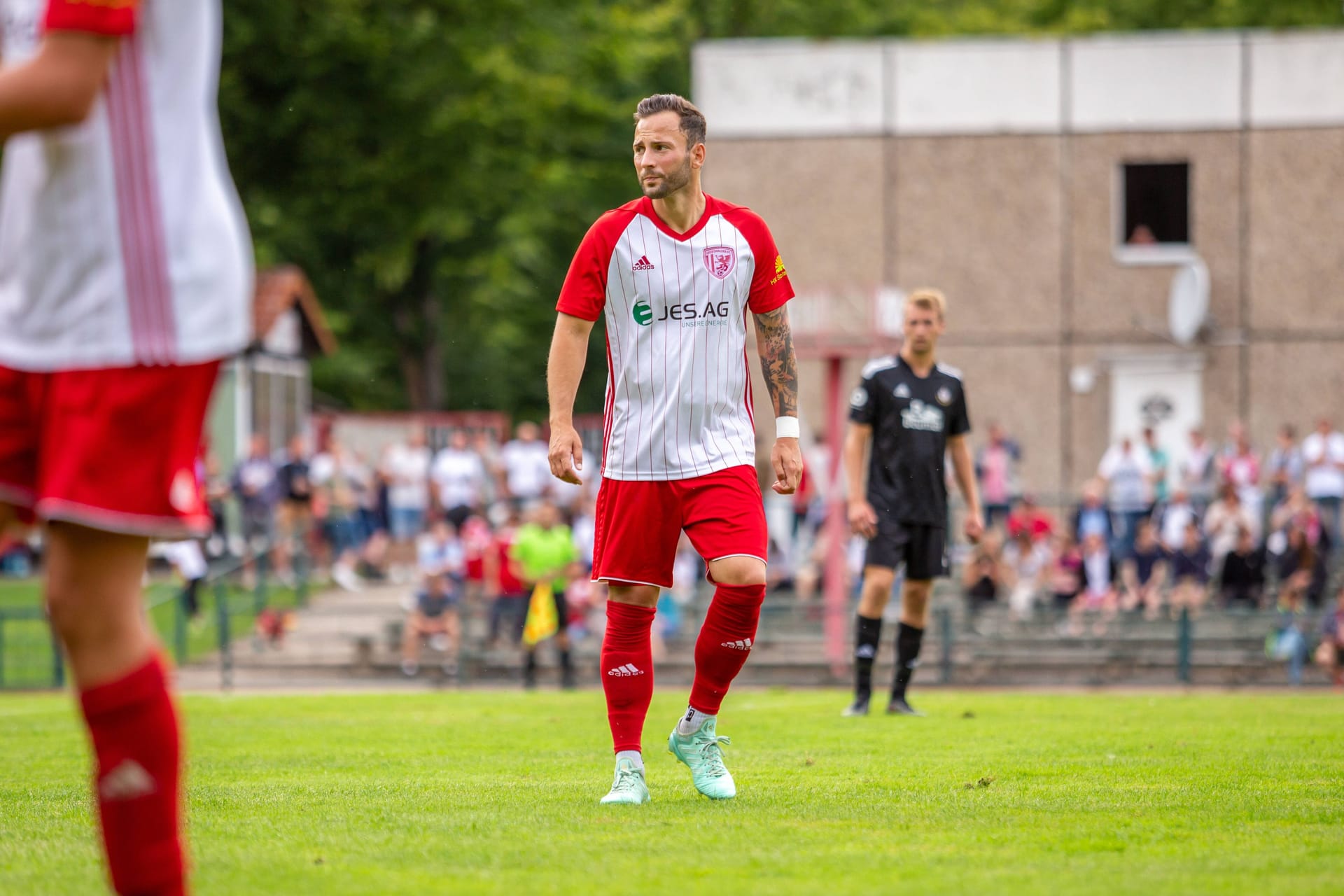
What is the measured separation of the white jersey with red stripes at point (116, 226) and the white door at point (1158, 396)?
27.4 m

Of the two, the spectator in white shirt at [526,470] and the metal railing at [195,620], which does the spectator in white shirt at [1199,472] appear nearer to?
the spectator in white shirt at [526,470]

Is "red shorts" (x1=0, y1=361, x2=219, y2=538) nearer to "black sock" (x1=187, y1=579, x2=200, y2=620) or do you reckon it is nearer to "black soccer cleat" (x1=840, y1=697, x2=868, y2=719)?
"black soccer cleat" (x1=840, y1=697, x2=868, y2=719)

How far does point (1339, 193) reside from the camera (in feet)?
96.0

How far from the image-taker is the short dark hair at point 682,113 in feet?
20.6

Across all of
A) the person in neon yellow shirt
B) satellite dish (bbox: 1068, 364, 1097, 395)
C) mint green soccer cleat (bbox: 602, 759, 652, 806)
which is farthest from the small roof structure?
mint green soccer cleat (bbox: 602, 759, 652, 806)

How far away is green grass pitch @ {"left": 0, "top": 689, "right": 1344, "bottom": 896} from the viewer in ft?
14.7

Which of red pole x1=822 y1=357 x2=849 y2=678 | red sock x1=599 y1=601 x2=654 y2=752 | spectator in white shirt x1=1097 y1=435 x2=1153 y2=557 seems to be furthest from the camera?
spectator in white shirt x1=1097 y1=435 x2=1153 y2=557

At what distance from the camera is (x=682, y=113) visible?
630 centimetres

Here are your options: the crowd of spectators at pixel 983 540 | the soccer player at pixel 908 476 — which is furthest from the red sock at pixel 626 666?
the crowd of spectators at pixel 983 540

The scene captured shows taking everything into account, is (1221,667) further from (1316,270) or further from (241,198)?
(241,198)

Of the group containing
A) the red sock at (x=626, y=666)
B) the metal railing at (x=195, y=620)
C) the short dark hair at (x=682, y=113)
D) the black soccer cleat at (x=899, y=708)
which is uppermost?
the short dark hair at (x=682, y=113)

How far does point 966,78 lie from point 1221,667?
13269 mm

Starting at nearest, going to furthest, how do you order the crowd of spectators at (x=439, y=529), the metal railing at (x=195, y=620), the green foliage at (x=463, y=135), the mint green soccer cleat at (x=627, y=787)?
1. the mint green soccer cleat at (x=627, y=787)
2. the metal railing at (x=195, y=620)
3. the crowd of spectators at (x=439, y=529)
4. the green foliage at (x=463, y=135)

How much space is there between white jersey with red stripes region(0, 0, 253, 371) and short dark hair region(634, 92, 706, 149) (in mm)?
2990
